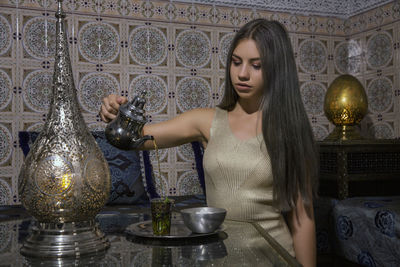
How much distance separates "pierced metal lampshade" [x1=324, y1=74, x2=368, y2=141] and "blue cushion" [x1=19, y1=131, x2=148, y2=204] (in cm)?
126

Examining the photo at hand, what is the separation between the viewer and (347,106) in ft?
8.58

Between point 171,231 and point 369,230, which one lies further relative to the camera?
point 369,230

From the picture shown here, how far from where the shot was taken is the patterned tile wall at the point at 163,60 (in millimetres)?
2498

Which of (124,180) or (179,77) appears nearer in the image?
(124,180)

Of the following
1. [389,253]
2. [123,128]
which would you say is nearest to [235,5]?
[389,253]

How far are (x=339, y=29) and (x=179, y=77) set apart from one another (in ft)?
4.60

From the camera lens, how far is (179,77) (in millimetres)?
2818

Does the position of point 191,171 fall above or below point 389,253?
above

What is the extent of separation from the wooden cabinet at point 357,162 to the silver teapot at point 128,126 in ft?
5.20

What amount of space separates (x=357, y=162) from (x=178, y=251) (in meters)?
1.86

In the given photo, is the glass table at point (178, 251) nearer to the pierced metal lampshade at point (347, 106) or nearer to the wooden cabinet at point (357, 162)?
the wooden cabinet at point (357, 162)

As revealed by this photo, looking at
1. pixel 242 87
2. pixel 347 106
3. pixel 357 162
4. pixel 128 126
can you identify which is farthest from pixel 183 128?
pixel 347 106

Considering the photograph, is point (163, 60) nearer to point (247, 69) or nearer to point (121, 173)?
point (121, 173)

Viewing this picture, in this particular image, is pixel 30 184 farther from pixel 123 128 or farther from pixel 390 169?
pixel 390 169
